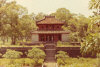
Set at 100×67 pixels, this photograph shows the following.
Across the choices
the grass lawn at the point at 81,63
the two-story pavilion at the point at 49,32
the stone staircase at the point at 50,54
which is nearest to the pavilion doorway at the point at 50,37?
the two-story pavilion at the point at 49,32

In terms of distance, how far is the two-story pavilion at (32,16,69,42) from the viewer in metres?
32.8

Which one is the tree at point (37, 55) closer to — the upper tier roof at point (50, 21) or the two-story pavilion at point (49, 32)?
the two-story pavilion at point (49, 32)

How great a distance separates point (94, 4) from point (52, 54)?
20.5m

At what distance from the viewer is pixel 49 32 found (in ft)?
106

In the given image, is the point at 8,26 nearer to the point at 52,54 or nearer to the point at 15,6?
the point at 15,6

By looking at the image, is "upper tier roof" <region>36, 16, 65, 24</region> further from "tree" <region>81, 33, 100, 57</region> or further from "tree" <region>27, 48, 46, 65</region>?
"tree" <region>81, 33, 100, 57</region>

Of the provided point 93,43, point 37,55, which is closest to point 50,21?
point 37,55

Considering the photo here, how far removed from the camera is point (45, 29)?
112ft

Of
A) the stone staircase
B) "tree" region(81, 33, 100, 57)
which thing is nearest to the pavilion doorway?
the stone staircase

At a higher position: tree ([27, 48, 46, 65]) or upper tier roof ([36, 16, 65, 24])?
upper tier roof ([36, 16, 65, 24])

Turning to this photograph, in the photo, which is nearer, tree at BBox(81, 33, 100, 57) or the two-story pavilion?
tree at BBox(81, 33, 100, 57)

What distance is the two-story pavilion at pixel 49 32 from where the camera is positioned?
3279 cm

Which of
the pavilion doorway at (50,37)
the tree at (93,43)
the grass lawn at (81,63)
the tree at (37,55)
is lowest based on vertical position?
the grass lawn at (81,63)

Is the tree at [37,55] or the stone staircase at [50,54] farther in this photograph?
the stone staircase at [50,54]
